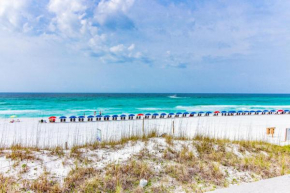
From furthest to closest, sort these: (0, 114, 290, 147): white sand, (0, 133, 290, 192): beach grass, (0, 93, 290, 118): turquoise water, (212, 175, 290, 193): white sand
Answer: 1. (0, 93, 290, 118): turquoise water
2. (0, 114, 290, 147): white sand
3. (0, 133, 290, 192): beach grass
4. (212, 175, 290, 193): white sand

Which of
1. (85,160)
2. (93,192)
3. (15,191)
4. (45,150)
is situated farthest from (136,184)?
(45,150)

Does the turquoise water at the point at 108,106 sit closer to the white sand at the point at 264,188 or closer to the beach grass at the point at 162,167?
the beach grass at the point at 162,167

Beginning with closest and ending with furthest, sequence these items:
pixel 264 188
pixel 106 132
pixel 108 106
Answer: pixel 264 188
pixel 106 132
pixel 108 106

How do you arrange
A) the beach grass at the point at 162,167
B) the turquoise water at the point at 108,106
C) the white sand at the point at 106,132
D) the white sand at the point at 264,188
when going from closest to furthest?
the white sand at the point at 264,188 < the beach grass at the point at 162,167 < the white sand at the point at 106,132 < the turquoise water at the point at 108,106

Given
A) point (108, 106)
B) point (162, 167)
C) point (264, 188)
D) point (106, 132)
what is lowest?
point (108, 106)

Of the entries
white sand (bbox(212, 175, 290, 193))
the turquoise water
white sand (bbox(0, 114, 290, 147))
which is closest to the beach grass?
white sand (bbox(212, 175, 290, 193))

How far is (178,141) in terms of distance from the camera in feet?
17.9

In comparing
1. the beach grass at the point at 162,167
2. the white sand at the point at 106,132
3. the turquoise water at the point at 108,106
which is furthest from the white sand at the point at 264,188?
the turquoise water at the point at 108,106

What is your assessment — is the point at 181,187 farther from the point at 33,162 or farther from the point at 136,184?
the point at 33,162

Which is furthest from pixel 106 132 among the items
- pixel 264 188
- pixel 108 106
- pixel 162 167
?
pixel 108 106

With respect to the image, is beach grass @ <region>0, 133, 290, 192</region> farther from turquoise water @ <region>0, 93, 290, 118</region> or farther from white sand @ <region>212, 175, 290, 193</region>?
turquoise water @ <region>0, 93, 290, 118</region>

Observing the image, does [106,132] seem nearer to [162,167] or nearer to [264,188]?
[162,167]

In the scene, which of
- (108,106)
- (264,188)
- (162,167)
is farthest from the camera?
(108,106)

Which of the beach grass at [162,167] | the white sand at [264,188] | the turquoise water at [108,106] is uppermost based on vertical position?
the white sand at [264,188]
